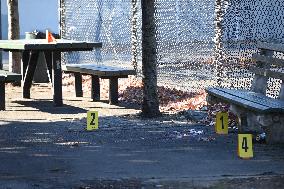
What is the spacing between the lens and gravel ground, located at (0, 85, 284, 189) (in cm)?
546

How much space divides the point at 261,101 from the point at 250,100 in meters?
0.16

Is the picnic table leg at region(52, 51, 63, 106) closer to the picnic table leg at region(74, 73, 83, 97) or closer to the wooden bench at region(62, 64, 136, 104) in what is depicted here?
the wooden bench at region(62, 64, 136, 104)

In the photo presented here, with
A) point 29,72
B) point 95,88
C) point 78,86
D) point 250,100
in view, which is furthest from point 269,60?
point 29,72

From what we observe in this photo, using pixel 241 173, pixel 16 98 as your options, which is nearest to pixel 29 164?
pixel 241 173

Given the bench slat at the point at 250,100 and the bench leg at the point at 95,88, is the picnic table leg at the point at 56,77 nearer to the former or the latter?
the bench leg at the point at 95,88

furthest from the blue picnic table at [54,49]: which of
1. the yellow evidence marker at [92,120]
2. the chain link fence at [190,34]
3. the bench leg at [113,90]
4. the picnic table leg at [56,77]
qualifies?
the yellow evidence marker at [92,120]

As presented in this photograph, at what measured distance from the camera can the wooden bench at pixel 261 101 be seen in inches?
260

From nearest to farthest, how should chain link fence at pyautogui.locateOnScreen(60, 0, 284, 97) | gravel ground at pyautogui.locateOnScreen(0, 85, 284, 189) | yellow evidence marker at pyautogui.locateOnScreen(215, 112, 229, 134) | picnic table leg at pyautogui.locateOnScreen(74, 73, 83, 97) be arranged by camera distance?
gravel ground at pyautogui.locateOnScreen(0, 85, 284, 189) → yellow evidence marker at pyautogui.locateOnScreen(215, 112, 229, 134) → chain link fence at pyautogui.locateOnScreen(60, 0, 284, 97) → picnic table leg at pyautogui.locateOnScreen(74, 73, 83, 97)

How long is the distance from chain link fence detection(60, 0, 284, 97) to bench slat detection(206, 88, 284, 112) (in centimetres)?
257

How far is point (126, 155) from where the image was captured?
659cm

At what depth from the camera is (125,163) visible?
6.20 metres

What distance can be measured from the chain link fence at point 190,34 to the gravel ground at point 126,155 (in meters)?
2.56

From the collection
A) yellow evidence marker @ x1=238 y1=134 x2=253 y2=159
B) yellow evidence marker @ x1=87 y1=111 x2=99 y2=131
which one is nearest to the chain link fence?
yellow evidence marker @ x1=87 y1=111 x2=99 y2=131

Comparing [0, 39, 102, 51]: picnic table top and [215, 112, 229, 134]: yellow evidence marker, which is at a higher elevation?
[0, 39, 102, 51]: picnic table top
